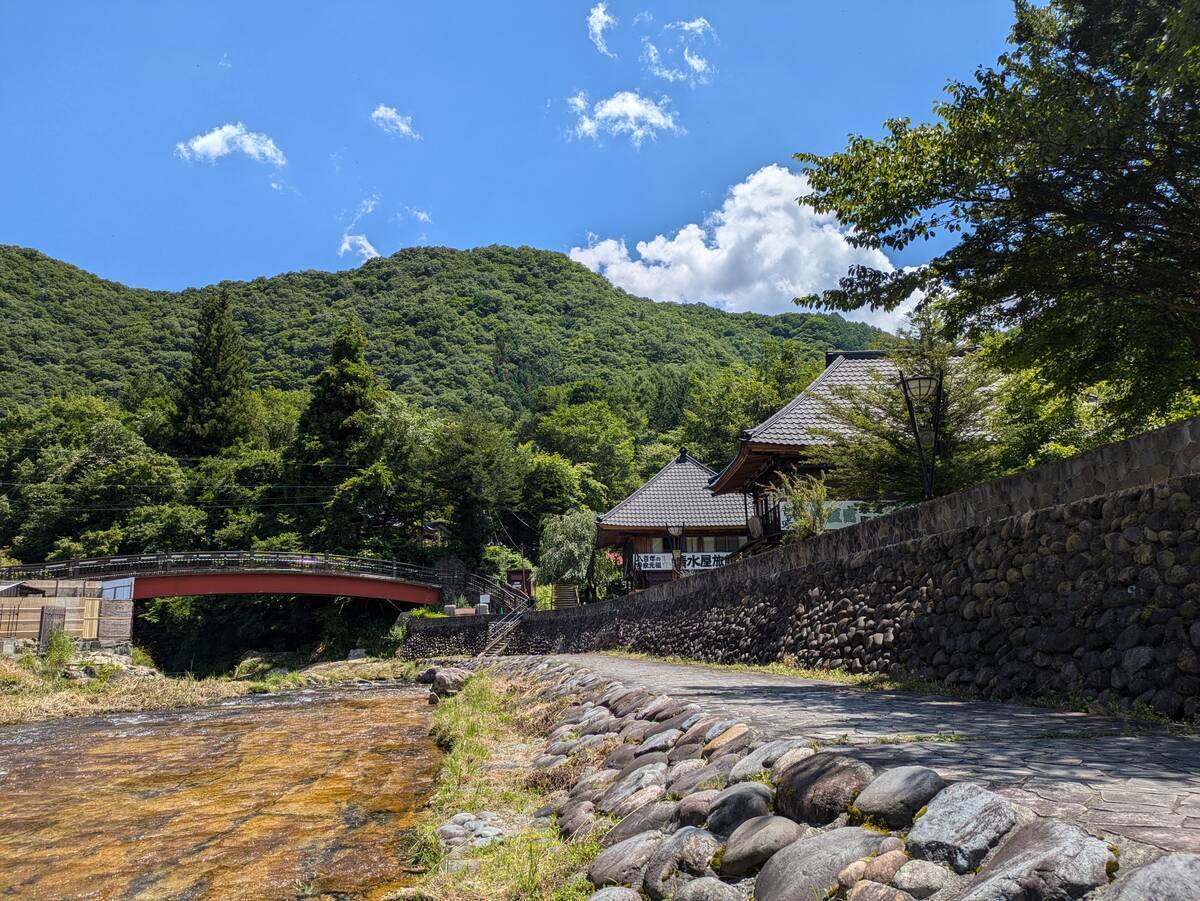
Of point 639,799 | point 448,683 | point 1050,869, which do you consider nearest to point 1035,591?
point 639,799

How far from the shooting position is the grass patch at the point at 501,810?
15.1 ft

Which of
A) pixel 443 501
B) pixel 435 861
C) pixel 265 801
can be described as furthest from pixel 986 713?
pixel 443 501

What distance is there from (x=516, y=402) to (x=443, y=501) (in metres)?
38.7

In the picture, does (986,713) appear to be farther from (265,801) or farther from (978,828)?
(265,801)

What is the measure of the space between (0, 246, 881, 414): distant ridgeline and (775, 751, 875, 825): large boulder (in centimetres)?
6989

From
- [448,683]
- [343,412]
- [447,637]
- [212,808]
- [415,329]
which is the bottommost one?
[447,637]

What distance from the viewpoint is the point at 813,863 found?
3098 millimetres

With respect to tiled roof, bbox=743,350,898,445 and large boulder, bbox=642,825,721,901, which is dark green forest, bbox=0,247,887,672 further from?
large boulder, bbox=642,825,721,901

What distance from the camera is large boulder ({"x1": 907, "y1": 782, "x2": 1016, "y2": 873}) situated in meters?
2.75

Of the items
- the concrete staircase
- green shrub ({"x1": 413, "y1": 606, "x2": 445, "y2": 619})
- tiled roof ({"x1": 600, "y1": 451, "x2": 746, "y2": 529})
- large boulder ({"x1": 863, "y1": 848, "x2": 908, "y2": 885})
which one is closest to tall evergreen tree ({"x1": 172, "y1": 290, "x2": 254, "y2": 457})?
green shrub ({"x1": 413, "y1": 606, "x2": 445, "y2": 619})

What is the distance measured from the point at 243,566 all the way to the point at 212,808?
29.4 m

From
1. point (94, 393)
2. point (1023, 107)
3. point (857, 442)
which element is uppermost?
point (94, 393)

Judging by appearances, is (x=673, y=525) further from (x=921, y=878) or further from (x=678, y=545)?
(x=921, y=878)

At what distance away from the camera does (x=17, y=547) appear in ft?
150
